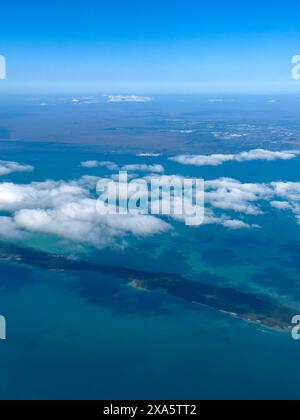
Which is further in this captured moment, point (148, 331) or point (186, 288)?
point (186, 288)

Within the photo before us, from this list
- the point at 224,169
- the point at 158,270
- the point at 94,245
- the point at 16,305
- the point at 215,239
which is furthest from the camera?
the point at 224,169

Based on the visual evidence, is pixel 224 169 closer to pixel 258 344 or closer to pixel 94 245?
pixel 94 245

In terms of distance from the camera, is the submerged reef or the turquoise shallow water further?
the submerged reef

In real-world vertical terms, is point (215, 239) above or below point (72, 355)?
above

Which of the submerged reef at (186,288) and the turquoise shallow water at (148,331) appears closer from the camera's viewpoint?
the turquoise shallow water at (148,331)

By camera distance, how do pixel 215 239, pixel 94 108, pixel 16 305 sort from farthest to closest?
pixel 94 108 < pixel 215 239 < pixel 16 305

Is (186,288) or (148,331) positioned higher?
(186,288)

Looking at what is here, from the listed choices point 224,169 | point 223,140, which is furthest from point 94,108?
point 224,169

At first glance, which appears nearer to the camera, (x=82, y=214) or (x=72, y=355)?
(x=72, y=355)
